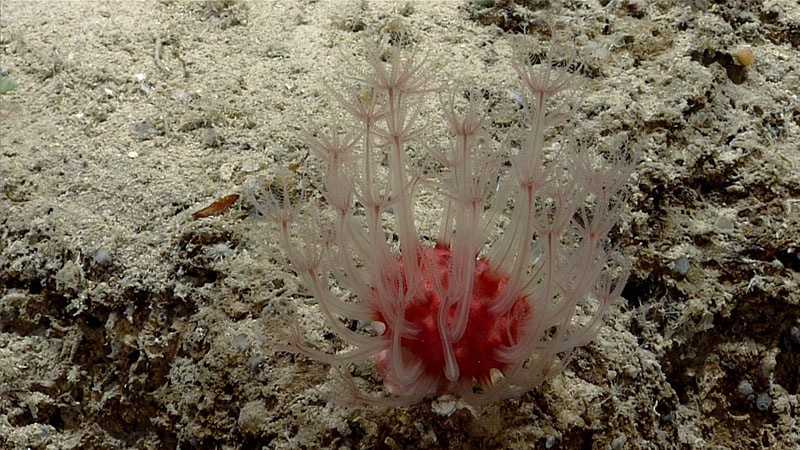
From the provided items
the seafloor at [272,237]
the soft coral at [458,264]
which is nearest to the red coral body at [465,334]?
the soft coral at [458,264]

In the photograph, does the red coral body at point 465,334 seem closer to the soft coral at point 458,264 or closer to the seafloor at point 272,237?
the soft coral at point 458,264

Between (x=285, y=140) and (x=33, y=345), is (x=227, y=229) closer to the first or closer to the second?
(x=285, y=140)

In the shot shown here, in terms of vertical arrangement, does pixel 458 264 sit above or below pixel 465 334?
above

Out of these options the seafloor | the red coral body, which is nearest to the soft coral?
the red coral body

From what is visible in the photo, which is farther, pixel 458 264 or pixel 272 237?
pixel 272 237

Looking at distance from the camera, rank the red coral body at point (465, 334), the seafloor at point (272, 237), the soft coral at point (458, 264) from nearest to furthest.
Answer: the soft coral at point (458, 264)
the red coral body at point (465, 334)
the seafloor at point (272, 237)

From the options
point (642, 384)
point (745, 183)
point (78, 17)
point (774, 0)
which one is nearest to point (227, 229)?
point (642, 384)

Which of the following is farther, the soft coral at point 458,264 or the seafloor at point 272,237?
the seafloor at point 272,237

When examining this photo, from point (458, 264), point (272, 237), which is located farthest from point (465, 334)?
point (272, 237)

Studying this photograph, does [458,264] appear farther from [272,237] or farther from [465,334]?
[272,237]

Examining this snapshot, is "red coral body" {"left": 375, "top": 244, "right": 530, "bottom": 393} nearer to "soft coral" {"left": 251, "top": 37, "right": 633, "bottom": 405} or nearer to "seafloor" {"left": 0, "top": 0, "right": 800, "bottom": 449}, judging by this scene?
"soft coral" {"left": 251, "top": 37, "right": 633, "bottom": 405}

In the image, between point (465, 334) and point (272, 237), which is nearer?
point (465, 334)
